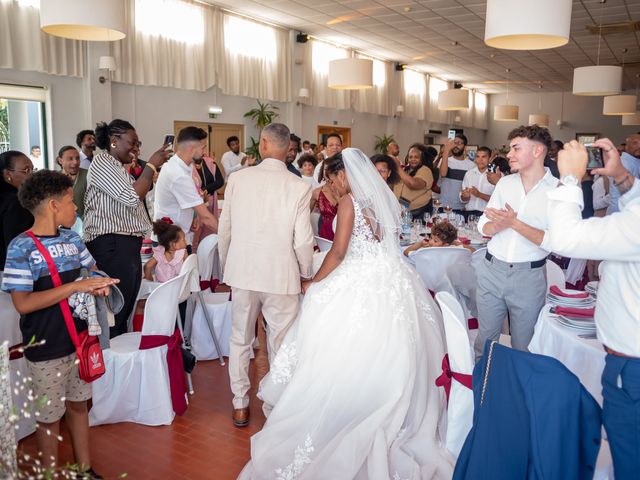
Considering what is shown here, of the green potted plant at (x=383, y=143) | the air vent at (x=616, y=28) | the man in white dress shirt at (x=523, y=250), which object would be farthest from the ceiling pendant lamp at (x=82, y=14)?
the green potted plant at (x=383, y=143)

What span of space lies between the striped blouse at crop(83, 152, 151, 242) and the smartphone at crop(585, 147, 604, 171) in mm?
2675

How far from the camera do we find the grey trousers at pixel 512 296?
2926 mm

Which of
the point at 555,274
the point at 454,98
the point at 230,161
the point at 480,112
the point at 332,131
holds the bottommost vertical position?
the point at 555,274

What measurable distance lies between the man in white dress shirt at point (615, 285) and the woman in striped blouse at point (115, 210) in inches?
106

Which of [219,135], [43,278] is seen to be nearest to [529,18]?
[43,278]

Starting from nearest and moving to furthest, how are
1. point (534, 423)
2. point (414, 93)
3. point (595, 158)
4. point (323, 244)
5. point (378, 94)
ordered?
1. point (534, 423)
2. point (595, 158)
3. point (323, 244)
4. point (378, 94)
5. point (414, 93)

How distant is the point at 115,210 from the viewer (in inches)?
144

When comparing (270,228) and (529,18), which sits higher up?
(529,18)

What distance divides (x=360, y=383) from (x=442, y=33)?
11265 millimetres

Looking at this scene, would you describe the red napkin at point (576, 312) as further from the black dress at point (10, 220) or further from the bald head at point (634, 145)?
the bald head at point (634, 145)

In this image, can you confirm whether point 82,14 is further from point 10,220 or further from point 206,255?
point 206,255

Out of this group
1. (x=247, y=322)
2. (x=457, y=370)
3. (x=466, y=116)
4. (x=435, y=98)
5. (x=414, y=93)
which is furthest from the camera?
(x=466, y=116)

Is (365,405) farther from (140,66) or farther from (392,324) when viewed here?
(140,66)

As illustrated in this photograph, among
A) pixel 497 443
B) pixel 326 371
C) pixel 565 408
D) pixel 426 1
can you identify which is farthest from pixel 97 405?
pixel 426 1
